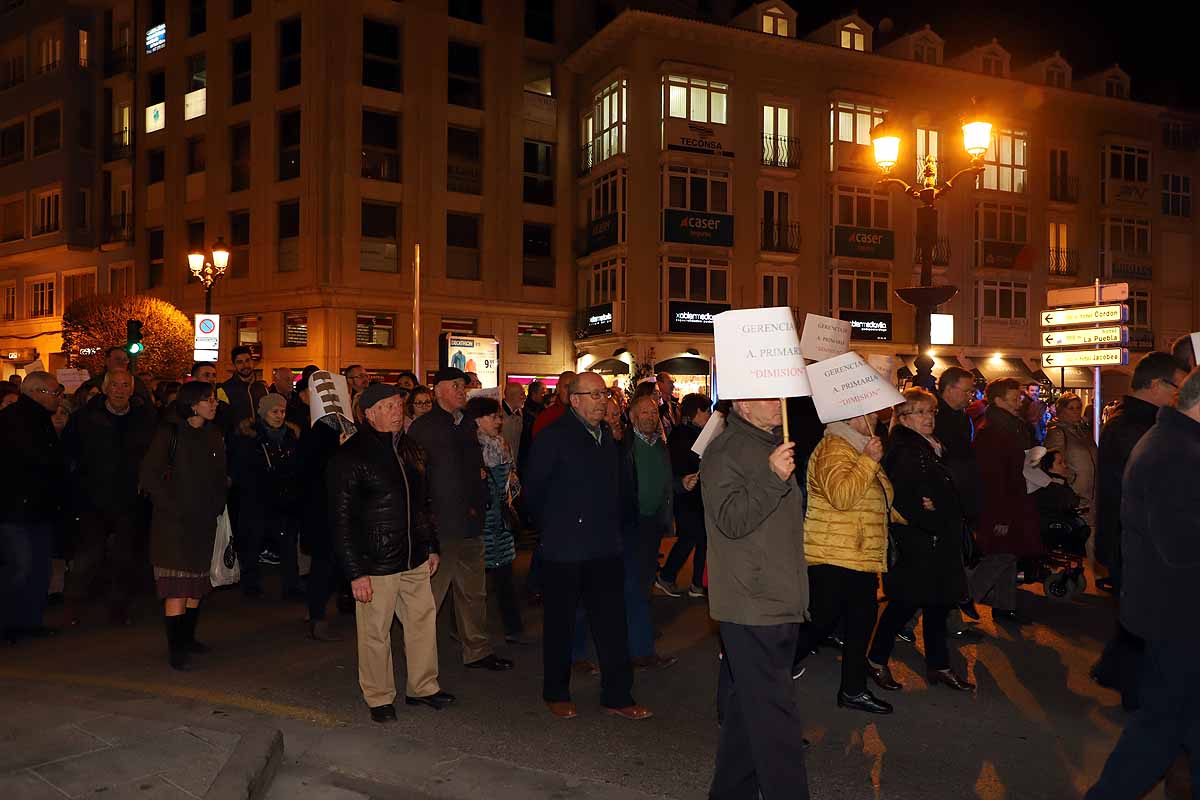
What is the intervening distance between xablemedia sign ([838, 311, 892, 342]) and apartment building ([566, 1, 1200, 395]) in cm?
6

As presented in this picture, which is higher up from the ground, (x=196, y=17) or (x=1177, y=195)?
(x=196, y=17)

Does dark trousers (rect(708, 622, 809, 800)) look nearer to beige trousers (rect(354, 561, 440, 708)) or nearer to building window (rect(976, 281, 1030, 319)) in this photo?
beige trousers (rect(354, 561, 440, 708))

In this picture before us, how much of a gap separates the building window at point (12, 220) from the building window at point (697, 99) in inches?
1079

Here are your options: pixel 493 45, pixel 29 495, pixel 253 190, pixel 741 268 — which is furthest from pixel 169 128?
pixel 29 495

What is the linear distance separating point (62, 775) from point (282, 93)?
104ft

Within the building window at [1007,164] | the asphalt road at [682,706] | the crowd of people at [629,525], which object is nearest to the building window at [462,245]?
the building window at [1007,164]

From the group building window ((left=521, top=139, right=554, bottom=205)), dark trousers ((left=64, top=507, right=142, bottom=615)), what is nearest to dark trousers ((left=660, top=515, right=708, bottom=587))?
dark trousers ((left=64, top=507, right=142, bottom=615))

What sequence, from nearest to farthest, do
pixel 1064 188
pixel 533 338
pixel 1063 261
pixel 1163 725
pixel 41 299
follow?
pixel 1163 725, pixel 533 338, pixel 1064 188, pixel 1063 261, pixel 41 299

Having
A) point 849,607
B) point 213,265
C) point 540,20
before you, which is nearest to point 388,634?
point 849,607

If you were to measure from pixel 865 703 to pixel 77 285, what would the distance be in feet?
139

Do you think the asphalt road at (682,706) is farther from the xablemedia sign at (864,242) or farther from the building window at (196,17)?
the building window at (196,17)

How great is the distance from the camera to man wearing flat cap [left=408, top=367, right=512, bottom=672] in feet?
22.9

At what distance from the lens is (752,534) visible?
4332 millimetres

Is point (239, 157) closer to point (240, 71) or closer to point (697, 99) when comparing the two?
point (240, 71)
